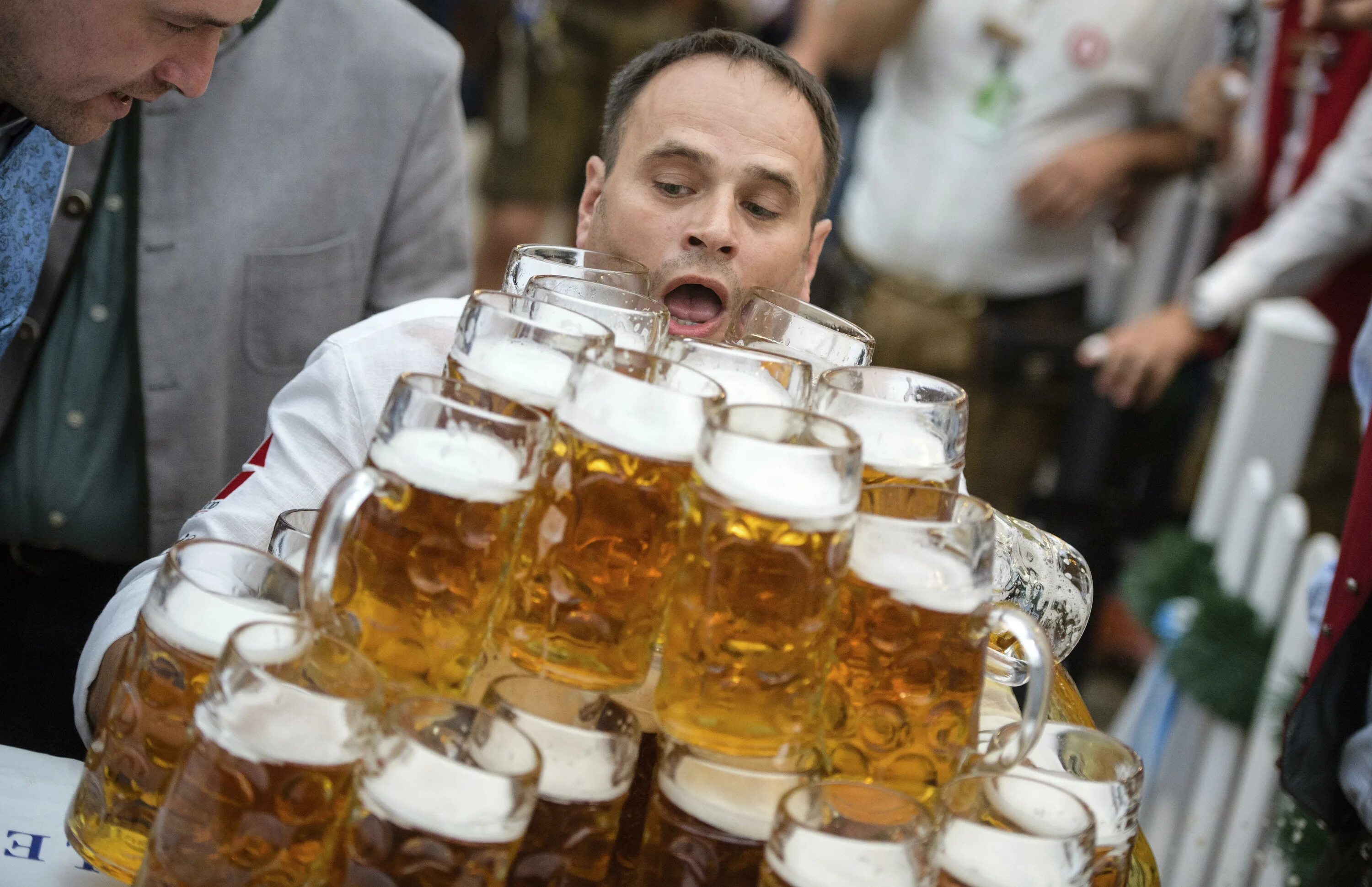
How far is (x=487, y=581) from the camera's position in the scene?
0.99m

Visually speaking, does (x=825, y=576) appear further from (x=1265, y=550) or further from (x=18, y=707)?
(x=1265, y=550)

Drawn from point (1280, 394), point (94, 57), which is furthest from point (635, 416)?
point (1280, 394)

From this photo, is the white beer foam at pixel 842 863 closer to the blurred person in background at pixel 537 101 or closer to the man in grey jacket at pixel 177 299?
the man in grey jacket at pixel 177 299

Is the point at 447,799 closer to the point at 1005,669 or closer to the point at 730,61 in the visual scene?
the point at 1005,669

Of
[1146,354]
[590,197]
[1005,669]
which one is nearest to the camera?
[1005,669]

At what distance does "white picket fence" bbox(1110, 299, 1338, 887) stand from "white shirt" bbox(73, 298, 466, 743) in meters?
1.54

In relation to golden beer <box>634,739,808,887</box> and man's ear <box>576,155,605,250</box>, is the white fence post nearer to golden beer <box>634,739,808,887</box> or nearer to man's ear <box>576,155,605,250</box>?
man's ear <box>576,155,605,250</box>

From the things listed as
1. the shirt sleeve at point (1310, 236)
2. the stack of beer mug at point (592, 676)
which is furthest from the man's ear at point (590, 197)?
the shirt sleeve at point (1310, 236)

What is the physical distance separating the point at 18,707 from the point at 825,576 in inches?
63.7

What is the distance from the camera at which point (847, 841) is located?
0.89m

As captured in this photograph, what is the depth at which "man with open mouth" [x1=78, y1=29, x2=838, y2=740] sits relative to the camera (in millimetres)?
1626

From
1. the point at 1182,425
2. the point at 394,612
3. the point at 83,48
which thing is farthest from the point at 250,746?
the point at 1182,425

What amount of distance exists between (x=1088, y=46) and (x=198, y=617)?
3039mm

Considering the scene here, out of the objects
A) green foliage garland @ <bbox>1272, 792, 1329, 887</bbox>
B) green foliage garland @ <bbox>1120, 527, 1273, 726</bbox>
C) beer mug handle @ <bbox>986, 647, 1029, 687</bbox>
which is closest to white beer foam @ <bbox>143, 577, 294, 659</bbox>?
beer mug handle @ <bbox>986, 647, 1029, 687</bbox>
